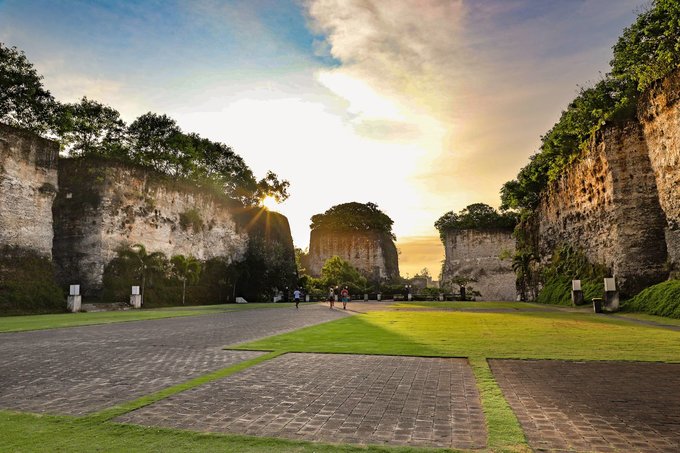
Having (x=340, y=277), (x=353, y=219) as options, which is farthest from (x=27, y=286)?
(x=353, y=219)

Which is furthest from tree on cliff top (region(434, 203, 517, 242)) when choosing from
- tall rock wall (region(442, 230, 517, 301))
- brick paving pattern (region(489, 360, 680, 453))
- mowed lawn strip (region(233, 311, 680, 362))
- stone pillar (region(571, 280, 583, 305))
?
brick paving pattern (region(489, 360, 680, 453))

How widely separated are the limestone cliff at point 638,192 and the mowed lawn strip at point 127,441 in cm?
2060

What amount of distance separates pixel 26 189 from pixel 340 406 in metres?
27.8

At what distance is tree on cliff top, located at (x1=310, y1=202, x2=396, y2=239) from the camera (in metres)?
70.8

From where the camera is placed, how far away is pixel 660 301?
16328 millimetres

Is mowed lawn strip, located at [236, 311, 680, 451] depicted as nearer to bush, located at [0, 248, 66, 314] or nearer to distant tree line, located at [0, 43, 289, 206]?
bush, located at [0, 248, 66, 314]

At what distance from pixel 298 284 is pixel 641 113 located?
3635 centimetres

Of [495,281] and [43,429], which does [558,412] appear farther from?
[495,281]

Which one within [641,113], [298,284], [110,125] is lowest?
[298,284]

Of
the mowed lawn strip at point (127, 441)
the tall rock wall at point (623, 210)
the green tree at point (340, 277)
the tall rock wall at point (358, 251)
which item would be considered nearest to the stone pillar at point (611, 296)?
the tall rock wall at point (623, 210)

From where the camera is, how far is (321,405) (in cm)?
452

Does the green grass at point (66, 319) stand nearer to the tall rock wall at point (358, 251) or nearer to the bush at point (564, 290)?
the bush at point (564, 290)

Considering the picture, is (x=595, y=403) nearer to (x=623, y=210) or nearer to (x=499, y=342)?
(x=499, y=342)

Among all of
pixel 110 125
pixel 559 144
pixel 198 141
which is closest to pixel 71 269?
pixel 110 125
